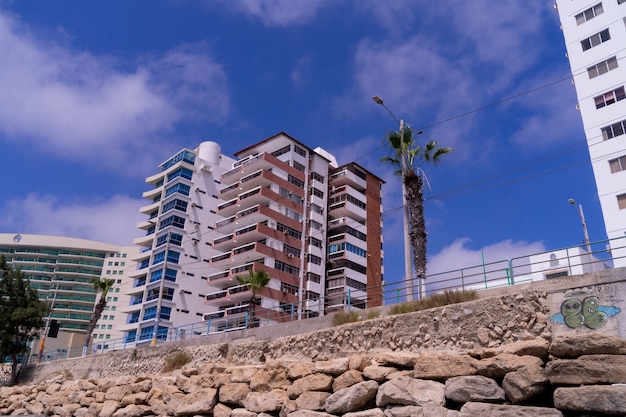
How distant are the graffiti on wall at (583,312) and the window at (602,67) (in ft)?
107

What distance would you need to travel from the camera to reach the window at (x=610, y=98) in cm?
3556

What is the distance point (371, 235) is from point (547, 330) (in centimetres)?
5657

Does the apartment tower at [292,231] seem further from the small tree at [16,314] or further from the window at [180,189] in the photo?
the small tree at [16,314]

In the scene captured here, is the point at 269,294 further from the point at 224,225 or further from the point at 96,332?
the point at 96,332

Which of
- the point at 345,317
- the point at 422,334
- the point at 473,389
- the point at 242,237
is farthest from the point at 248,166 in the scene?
the point at 473,389

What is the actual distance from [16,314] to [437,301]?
3860 cm

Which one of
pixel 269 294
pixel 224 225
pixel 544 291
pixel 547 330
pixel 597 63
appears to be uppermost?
pixel 597 63

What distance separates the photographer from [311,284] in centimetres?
5894

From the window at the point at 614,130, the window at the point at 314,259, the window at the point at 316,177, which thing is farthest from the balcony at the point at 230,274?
the window at the point at 614,130

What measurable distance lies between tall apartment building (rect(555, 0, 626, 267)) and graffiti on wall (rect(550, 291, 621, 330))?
24.1 m

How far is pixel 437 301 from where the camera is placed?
14359 mm

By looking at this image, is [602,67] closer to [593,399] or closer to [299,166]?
[299,166]

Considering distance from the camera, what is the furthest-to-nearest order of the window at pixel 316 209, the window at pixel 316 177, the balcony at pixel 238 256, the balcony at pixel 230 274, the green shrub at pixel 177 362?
the window at pixel 316 177
the window at pixel 316 209
the balcony at pixel 238 256
the balcony at pixel 230 274
the green shrub at pixel 177 362

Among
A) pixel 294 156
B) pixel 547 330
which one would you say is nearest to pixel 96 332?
pixel 294 156
